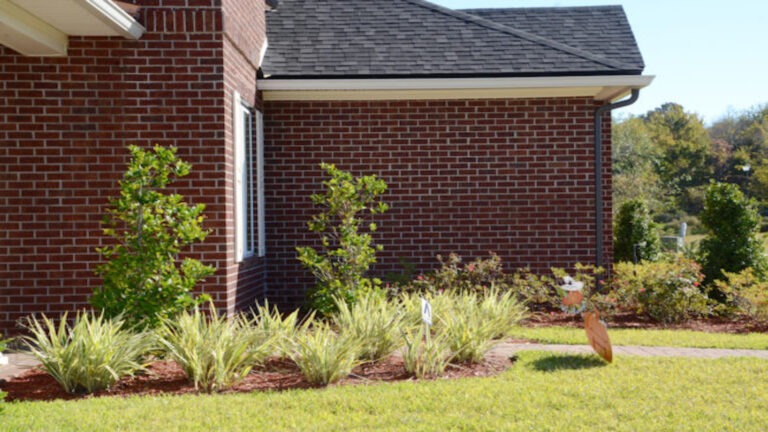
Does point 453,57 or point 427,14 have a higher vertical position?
point 427,14

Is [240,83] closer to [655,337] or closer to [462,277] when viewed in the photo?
[462,277]

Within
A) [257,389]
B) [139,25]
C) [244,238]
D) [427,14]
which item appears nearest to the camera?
[257,389]

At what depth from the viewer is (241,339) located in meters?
6.32

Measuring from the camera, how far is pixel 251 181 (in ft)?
33.4

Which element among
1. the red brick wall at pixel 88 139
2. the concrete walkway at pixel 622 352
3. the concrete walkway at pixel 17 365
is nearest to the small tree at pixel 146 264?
the concrete walkway at pixel 17 365

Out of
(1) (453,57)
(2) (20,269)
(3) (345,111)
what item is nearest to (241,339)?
(2) (20,269)

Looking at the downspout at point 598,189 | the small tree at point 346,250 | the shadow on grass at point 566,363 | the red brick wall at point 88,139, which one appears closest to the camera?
the shadow on grass at point 566,363

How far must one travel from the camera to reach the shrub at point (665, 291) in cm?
977

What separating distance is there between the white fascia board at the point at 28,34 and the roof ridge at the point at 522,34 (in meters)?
5.93

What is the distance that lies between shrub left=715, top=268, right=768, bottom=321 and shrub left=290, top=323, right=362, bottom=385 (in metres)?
5.88

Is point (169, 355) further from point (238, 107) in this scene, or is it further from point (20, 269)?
point (238, 107)

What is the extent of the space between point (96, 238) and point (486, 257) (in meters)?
5.22

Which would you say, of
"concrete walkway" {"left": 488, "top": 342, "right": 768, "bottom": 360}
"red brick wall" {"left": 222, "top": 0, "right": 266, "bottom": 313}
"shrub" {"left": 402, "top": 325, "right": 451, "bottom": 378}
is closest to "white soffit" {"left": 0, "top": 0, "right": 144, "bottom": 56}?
"red brick wall" {"left": 222, "top": 0, "right": 266, "bottom": 313}

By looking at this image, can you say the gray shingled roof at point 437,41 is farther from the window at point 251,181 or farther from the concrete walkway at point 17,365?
the concrete walkway at point 17,365
